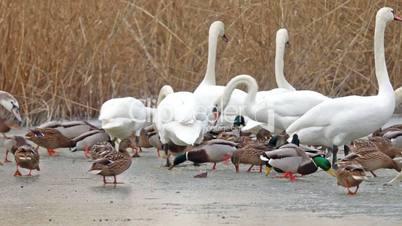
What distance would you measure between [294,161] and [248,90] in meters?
3.65

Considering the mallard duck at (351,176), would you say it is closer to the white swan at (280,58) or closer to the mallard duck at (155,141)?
the mallard duck at (155,141)

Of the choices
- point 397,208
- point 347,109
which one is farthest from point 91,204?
point 347,109

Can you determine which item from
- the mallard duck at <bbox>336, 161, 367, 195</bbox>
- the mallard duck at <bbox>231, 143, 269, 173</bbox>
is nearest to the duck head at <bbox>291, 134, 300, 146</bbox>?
the mallard duck at <bbox>231, 143, 269, 173</bbox>

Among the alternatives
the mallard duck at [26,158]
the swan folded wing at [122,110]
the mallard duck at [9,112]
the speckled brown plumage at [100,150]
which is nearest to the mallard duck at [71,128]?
the swan folded wing at [122,110]

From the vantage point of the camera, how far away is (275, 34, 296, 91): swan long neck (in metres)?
15.0

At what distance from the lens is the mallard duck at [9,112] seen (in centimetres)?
1393

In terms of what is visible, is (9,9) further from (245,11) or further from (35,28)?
(245,11)

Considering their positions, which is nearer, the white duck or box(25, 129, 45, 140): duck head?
the white duck

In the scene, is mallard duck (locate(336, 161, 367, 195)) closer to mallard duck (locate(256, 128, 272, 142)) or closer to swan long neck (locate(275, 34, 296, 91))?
mallard duck (locate(256, 128, 272, 142))

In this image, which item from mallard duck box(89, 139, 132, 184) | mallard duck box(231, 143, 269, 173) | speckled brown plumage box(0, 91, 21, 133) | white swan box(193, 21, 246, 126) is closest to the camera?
mallard duck box(89, 139, 132, 184)

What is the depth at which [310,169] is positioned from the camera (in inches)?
406

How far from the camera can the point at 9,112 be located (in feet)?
49.9

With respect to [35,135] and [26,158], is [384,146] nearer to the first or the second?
[26,158]

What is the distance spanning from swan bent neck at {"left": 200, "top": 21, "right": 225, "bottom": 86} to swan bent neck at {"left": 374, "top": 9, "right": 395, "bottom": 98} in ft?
10.5
